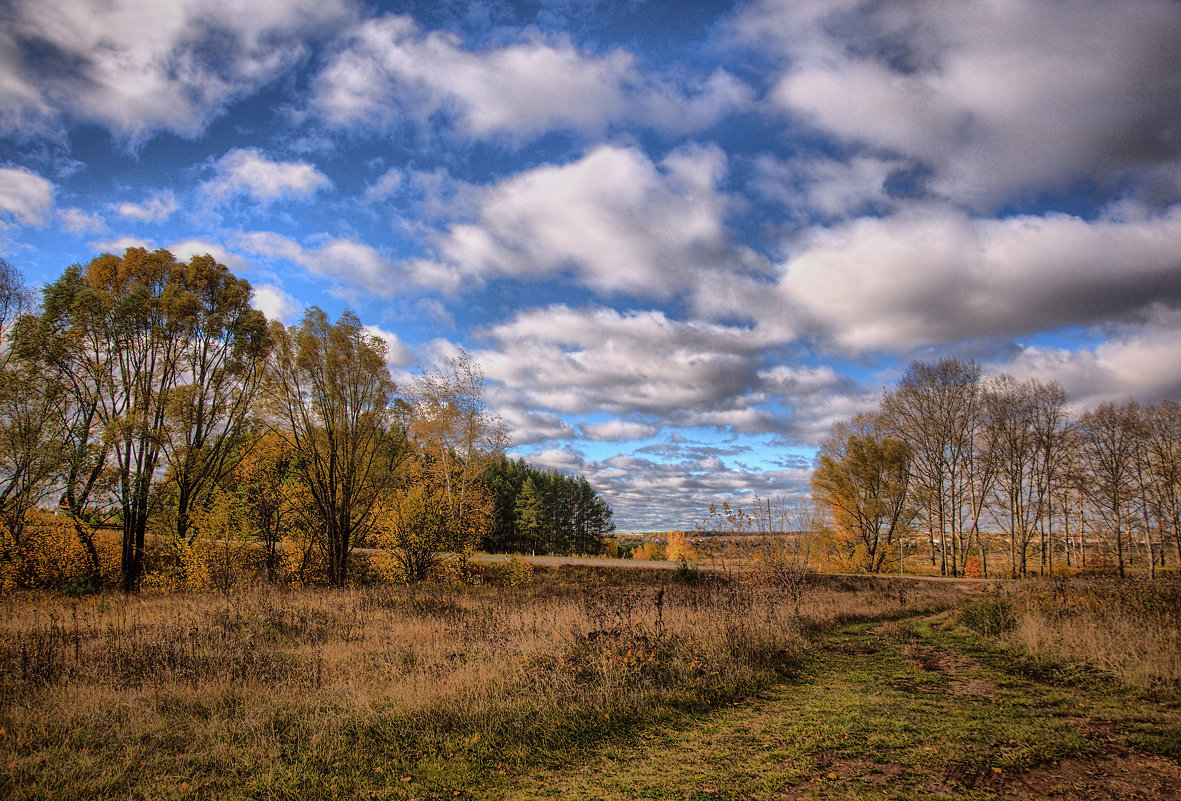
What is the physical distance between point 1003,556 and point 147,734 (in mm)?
47965

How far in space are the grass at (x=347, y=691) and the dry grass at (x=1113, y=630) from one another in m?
4.43

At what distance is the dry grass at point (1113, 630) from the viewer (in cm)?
755

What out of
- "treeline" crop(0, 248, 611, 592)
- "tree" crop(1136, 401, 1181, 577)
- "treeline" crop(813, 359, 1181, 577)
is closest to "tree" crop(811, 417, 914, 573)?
"treeline" crop(813, 359, 1181, 577)

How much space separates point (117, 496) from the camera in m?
17.6

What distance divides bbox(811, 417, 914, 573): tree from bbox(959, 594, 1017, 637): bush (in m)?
23.5

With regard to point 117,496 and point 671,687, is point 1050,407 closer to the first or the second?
point 671,687

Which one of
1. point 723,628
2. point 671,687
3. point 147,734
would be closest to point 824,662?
point 723,628

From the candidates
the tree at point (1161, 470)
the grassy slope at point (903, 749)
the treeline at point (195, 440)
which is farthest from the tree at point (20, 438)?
the tree at point (1161, 470)

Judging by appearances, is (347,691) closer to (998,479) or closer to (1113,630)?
(1113,630)

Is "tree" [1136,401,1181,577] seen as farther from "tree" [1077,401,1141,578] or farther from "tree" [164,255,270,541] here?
"tree" [164,255,270,541]

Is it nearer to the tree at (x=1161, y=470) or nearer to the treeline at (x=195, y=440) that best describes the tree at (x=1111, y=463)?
the tree at (x=1161, y=470)

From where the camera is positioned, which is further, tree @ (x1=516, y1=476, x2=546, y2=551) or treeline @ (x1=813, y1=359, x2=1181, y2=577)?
tree @ (x1=516, y1=476, x2=546, y2=551)

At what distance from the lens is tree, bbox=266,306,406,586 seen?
2016 cm

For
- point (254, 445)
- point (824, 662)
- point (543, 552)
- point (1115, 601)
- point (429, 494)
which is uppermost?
point (254, 445)
